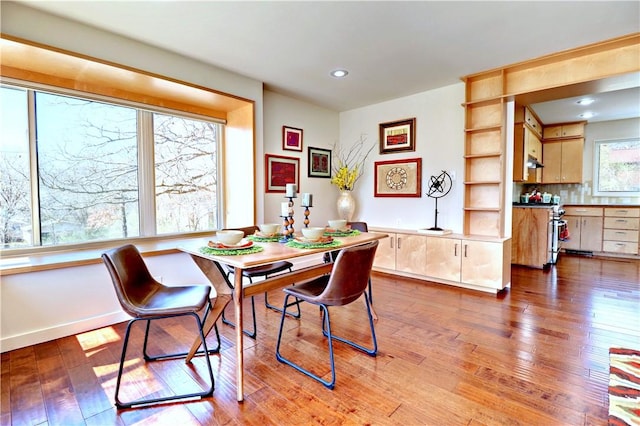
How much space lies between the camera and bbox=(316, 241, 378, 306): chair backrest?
181 cm

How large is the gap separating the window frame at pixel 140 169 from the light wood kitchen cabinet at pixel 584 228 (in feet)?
20.5

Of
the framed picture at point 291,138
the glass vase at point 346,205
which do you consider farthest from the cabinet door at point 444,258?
the framed picture at point 291,138

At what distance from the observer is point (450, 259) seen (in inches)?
146

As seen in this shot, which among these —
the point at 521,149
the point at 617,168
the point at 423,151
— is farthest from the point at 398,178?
the point at 617,168

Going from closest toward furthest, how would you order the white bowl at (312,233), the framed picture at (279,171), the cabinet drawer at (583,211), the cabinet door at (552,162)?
1. the white bowl at (312,233)
2. the framed picture at (279,171)
3. the cabinet drawer at (583,211)
4. the cabinet door at (552,162)

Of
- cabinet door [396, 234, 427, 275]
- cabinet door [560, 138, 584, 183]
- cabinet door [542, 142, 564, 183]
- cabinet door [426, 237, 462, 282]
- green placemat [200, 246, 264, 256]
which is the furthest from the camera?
cabinet door [542, 142, 564, 183]

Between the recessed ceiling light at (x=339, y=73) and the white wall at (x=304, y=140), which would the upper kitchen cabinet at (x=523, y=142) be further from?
the white wall at (x=304, y=140)

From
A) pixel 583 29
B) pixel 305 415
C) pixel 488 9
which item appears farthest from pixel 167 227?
pixel 583 29

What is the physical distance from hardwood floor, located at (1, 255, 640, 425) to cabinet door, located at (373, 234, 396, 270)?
121cm

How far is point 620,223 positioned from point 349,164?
4.73 metres

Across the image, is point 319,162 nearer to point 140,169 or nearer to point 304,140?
point 304,140

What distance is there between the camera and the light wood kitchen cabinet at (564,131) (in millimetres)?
5668

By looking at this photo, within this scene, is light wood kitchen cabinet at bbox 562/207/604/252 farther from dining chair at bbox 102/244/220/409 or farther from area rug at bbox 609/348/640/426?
dining chair at bbox 102/244/220/409

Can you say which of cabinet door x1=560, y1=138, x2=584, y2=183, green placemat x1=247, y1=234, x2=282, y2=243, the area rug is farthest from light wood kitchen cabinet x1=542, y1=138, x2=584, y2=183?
green placemat x1=247, y1=234, x2=282, y2=243
